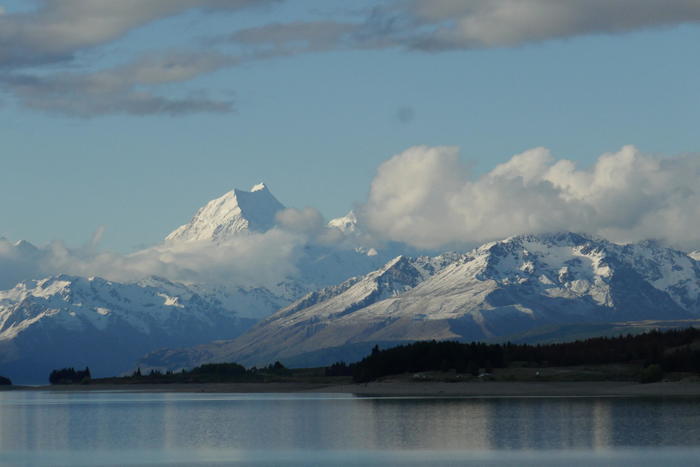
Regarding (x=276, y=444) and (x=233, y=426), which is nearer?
(x=276, y=444)

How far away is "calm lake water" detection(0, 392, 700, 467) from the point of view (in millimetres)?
117750

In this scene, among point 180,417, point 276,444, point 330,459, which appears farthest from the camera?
point 180,417

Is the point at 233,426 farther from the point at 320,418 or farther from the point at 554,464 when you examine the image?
the point at 554,464

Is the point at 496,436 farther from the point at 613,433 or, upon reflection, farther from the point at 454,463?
the point at 454,463

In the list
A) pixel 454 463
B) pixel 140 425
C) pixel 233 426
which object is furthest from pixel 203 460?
pixel 140 425

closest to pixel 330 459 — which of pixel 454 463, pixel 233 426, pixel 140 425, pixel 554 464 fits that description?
pixel 454 463

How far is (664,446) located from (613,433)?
48.5 ft

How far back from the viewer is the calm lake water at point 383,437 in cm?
11775

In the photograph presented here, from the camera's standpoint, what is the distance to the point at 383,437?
455 feet

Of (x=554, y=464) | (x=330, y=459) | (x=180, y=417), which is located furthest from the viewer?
(x=180, y=417)

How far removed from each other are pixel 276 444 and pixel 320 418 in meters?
39.3

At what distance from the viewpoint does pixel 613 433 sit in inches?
5384

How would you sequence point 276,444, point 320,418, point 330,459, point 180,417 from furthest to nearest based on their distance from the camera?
point 180,417
point 320,418
point 276,444
point 330,459

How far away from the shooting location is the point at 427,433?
142 metres
